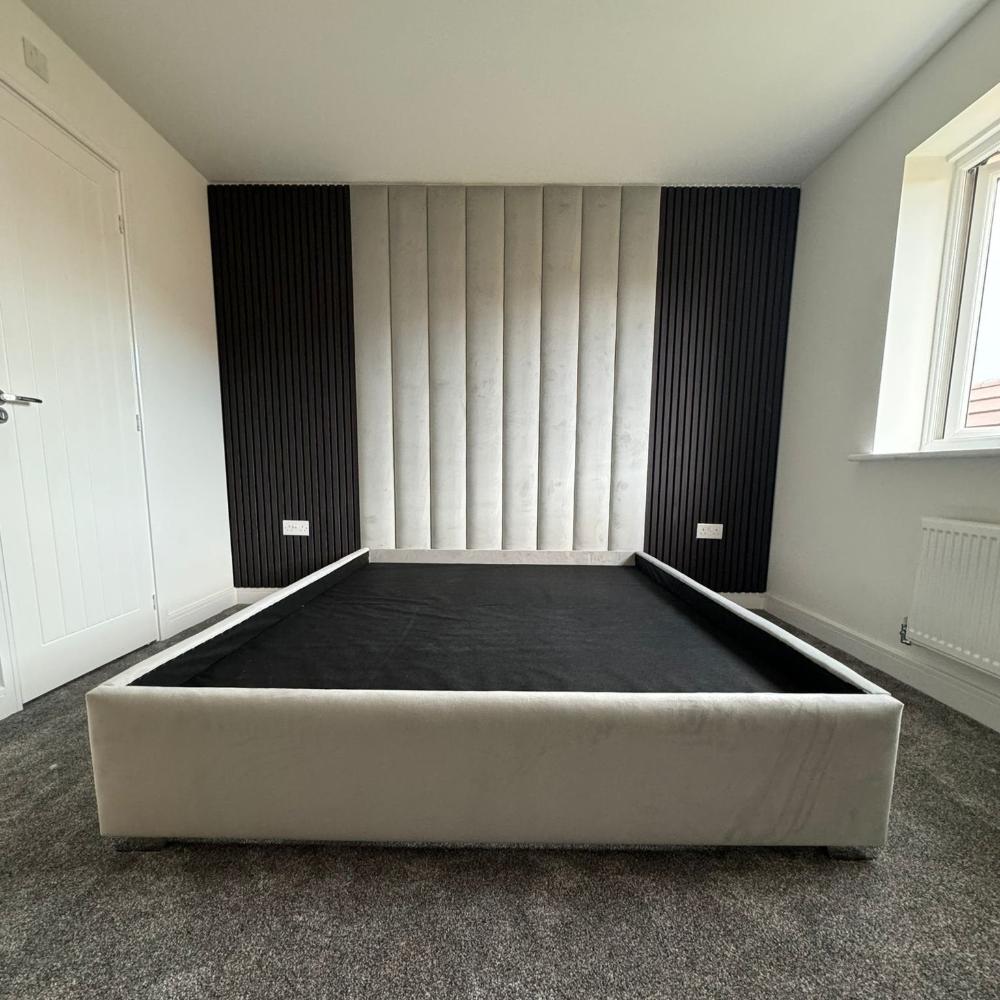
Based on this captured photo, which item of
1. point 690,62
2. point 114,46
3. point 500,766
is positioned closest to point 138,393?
point 114,46

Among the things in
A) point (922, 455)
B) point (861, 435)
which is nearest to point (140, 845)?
point (922, 455)

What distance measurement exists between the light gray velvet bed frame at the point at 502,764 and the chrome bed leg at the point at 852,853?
0.05m

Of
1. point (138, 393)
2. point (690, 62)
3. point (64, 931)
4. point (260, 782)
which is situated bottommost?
point (64, 931)

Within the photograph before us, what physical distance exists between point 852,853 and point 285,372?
10.8 feet

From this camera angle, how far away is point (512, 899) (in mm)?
867

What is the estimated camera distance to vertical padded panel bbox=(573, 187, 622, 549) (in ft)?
8.35

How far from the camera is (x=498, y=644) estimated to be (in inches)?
54.4

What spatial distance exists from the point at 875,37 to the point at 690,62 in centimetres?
69

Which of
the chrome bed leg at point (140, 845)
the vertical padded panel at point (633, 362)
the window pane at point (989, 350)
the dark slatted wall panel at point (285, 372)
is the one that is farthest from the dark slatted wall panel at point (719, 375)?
the chrome bed leg at point (140, 845)

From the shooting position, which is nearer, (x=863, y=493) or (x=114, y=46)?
(x=114, y=46)

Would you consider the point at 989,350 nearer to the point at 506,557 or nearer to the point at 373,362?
the point at 506,557

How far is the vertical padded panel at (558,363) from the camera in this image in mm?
2537

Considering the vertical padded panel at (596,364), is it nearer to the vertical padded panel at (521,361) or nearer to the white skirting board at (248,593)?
the vertical padded panel at (521,361)

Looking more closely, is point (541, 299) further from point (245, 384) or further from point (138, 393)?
point (138, 393)
